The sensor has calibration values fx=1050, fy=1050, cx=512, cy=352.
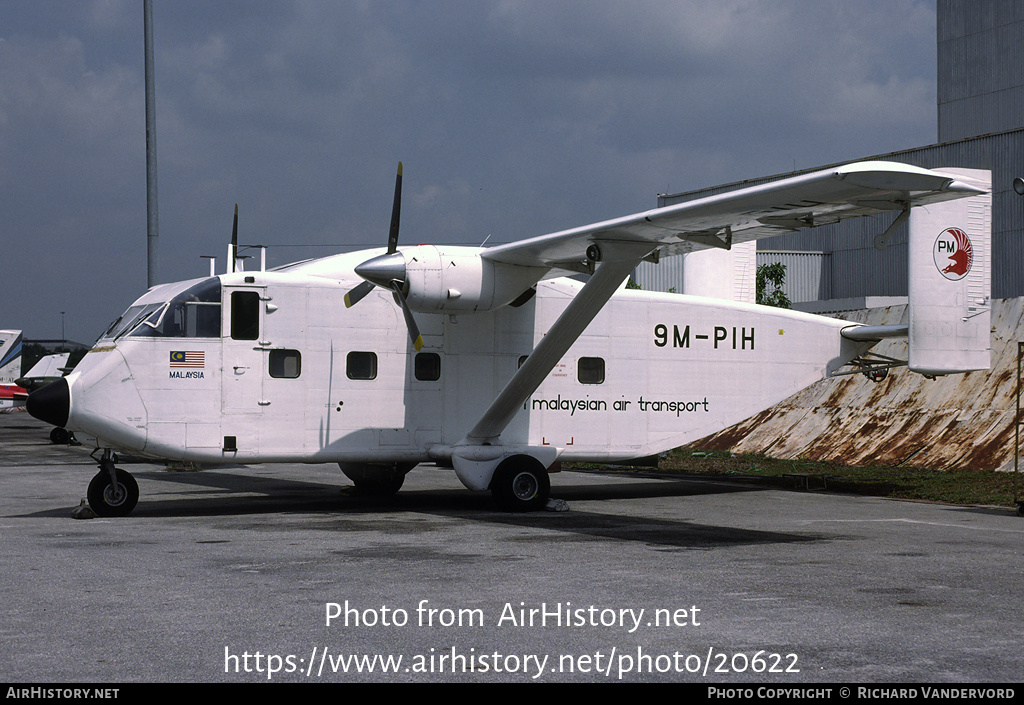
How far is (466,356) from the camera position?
1638cm

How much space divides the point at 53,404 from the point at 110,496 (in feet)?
5.14

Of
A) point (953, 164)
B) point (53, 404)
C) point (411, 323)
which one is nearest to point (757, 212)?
point (411, 323)

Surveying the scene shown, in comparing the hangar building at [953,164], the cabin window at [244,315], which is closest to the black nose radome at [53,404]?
the cabin window at [244,315]

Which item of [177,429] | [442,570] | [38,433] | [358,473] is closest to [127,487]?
[177,429]

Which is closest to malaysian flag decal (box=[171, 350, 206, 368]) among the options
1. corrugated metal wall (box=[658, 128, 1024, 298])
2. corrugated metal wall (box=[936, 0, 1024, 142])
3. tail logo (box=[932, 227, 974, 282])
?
tail logo (box=[932, 227, 974, 282])

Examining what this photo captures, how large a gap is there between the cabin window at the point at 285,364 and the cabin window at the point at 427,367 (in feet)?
5.89

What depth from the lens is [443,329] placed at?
16.2m

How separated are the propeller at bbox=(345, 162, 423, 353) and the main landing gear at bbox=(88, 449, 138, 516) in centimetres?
400

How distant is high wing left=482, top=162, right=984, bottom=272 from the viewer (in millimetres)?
10562

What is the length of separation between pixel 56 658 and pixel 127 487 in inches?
350

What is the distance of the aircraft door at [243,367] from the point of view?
1488 centimetres

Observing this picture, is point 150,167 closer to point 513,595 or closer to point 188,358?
point 188,358

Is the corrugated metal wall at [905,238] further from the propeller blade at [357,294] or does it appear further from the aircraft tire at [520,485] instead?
the propeller blade at [357,294]
